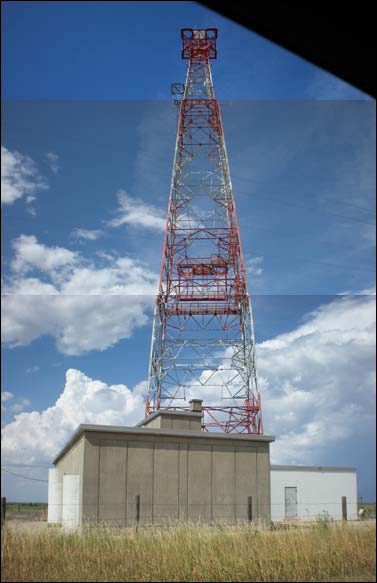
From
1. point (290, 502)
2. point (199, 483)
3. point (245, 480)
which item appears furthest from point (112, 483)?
point (290, 502)

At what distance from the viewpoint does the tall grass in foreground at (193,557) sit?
441 centimetres

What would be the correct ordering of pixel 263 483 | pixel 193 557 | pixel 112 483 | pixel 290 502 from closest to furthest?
pixel 193 557 → pixel 112 483 → pixel 263 483 → pixel 290 502

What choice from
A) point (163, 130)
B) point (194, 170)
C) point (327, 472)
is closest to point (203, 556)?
point (163, 130)

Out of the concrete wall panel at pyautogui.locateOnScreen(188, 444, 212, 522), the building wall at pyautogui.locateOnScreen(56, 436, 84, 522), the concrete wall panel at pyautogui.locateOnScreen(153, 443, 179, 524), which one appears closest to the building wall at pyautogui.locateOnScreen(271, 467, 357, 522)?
the concrete wall panel at pyautogui.locateOnScreen(188, 444, 212, 522)

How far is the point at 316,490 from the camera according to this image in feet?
64.8

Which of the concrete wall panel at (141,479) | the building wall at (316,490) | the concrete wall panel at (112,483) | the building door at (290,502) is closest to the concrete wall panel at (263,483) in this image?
the concrete wall panel at (141,479)

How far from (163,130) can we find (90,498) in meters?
9.13

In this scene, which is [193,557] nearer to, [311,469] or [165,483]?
[165,483]

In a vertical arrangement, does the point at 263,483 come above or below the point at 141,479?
below

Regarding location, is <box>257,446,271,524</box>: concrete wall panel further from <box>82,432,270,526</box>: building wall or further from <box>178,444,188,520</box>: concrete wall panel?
<box>178,444,188,520</box>: concrete wall panel

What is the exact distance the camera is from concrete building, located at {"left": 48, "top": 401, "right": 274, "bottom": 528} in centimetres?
1207

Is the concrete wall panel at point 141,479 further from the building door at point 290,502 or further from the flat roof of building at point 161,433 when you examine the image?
the building door at point 290,502

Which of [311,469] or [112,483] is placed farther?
[311,469]

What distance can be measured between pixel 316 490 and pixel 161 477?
28.1 feet
